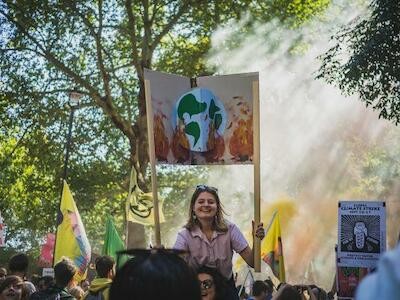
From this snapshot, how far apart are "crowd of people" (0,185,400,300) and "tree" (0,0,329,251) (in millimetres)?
13217

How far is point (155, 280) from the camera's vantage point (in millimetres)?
1515

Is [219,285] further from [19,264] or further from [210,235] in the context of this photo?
[19,264]

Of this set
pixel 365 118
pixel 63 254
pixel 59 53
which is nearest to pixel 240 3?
pixel 59 53

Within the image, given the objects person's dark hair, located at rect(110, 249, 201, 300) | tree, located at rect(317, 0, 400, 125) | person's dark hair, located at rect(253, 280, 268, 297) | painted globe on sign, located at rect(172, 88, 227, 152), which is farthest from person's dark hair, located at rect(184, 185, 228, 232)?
tree, located at rect(317, 0, 400, 125)

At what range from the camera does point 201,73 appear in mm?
21922

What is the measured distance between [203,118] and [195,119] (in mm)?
83

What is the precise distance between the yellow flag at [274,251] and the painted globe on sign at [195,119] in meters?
6.66

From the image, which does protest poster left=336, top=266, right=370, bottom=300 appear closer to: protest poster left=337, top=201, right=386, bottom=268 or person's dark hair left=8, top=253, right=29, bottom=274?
protest poster left=337, top=201, right=386, bottom=268

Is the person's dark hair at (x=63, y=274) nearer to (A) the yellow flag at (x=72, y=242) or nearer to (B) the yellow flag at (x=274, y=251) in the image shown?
(A) the yellow flag at (x=72, y=242)

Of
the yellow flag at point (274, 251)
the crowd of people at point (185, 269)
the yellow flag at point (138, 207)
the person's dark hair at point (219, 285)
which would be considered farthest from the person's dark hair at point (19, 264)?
the yellow flag at point (138, 207)

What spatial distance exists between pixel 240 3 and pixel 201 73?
245cm

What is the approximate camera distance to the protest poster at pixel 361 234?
6.56 m

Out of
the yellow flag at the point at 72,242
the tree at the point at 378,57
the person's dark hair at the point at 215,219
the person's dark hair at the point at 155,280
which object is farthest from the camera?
the yellow flag at the point at 72,242

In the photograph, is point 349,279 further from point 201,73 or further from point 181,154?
point 201,73
